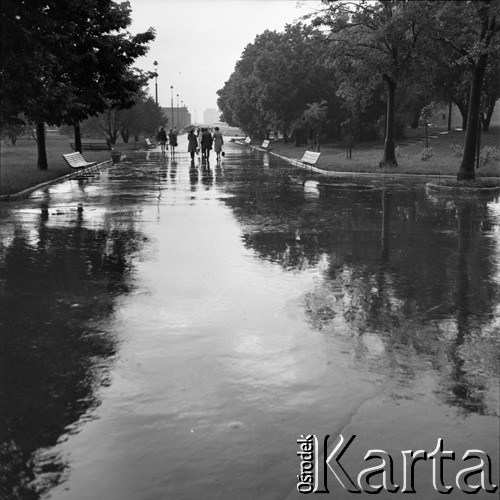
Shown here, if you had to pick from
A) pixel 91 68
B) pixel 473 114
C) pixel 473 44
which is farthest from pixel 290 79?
pixel 473 114

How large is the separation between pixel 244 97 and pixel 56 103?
50.7 m

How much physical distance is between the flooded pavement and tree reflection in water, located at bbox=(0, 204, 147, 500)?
0.07ft

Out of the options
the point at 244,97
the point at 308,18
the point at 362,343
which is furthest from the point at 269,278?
the point at 244,97

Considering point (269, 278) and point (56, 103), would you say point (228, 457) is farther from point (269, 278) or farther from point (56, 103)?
point (56, 103)

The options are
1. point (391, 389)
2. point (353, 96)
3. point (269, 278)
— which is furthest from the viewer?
point (353, 96)

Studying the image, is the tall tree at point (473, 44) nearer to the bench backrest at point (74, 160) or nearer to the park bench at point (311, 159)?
the park bench at point (311, 159)

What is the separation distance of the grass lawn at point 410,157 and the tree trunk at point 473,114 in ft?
13.7

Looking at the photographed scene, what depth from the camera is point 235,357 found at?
19.3 feet

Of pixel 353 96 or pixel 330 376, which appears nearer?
pixel 330 376

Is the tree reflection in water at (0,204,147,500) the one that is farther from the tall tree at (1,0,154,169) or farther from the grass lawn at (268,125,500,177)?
the grass lawn at (268,125,500,177)

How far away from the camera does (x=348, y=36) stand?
96.3ft

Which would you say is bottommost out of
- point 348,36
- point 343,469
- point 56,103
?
point 343,469

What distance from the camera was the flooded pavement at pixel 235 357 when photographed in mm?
4086

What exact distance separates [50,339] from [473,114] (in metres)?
18.3
